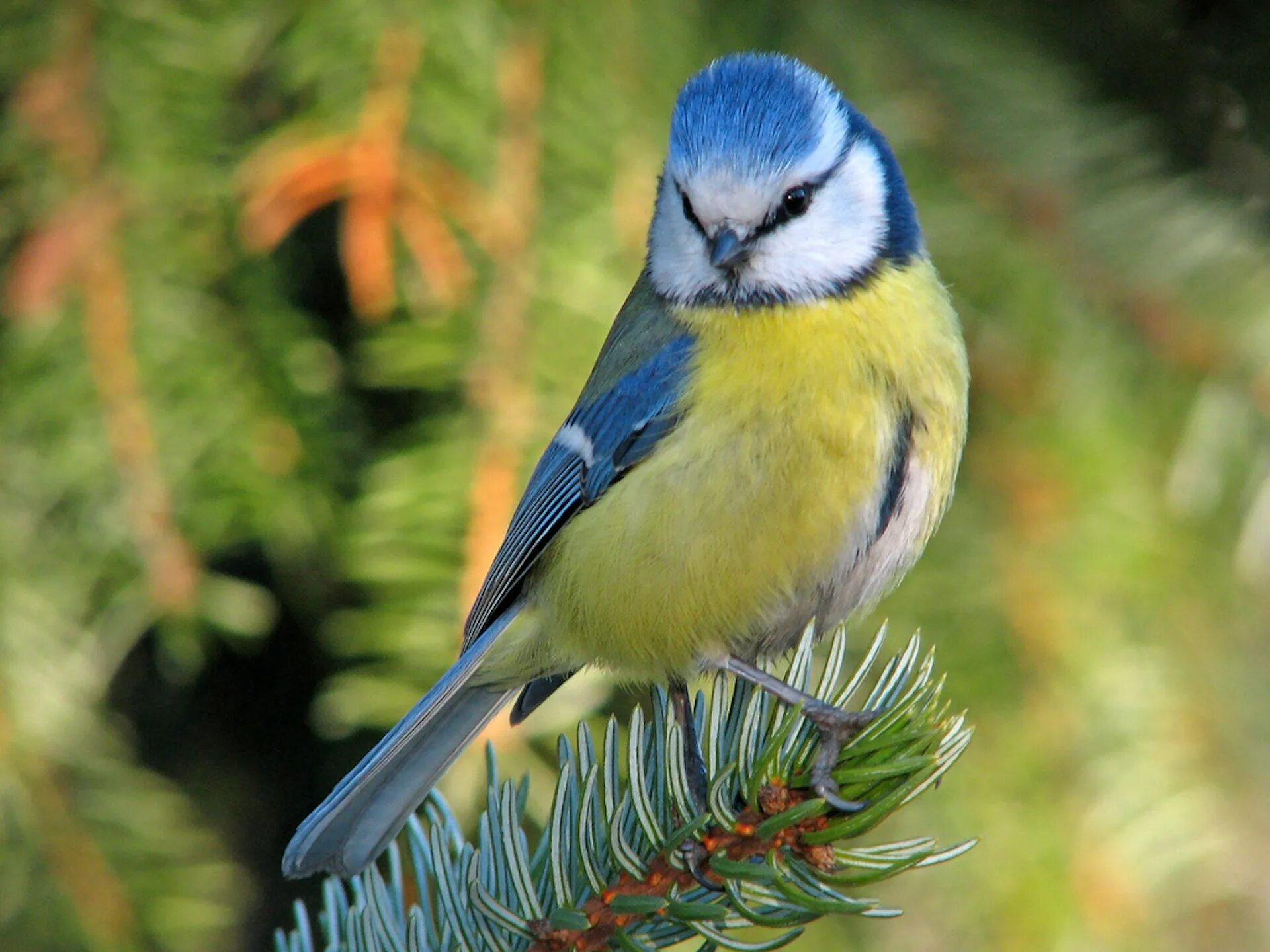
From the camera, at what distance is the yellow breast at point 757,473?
1088 mm

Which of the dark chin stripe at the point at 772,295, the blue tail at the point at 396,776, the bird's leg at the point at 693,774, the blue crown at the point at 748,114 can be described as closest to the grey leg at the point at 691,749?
the bird's leg at the point at 693,774

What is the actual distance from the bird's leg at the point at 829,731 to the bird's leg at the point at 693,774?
2.7 inches

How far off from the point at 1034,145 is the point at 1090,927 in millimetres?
691

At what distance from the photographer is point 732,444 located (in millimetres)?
1100

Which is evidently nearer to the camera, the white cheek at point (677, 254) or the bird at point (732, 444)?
the bird at point (732, 444)

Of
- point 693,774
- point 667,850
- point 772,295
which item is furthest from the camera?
point 772,295

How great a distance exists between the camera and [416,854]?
0.87m

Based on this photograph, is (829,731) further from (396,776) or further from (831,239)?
(831,239)

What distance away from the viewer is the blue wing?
1.16 metres

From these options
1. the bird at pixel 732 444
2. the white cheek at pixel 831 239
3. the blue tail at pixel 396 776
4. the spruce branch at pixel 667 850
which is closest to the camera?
the spruce branch at pixel 667 850

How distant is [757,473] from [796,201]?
286mm

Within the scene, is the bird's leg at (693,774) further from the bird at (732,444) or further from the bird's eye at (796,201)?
the bird's eye at (796,201)

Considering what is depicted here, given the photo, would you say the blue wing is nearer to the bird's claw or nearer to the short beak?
the short beak

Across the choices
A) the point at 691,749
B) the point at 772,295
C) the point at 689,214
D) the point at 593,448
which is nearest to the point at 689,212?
the point at 689,214
